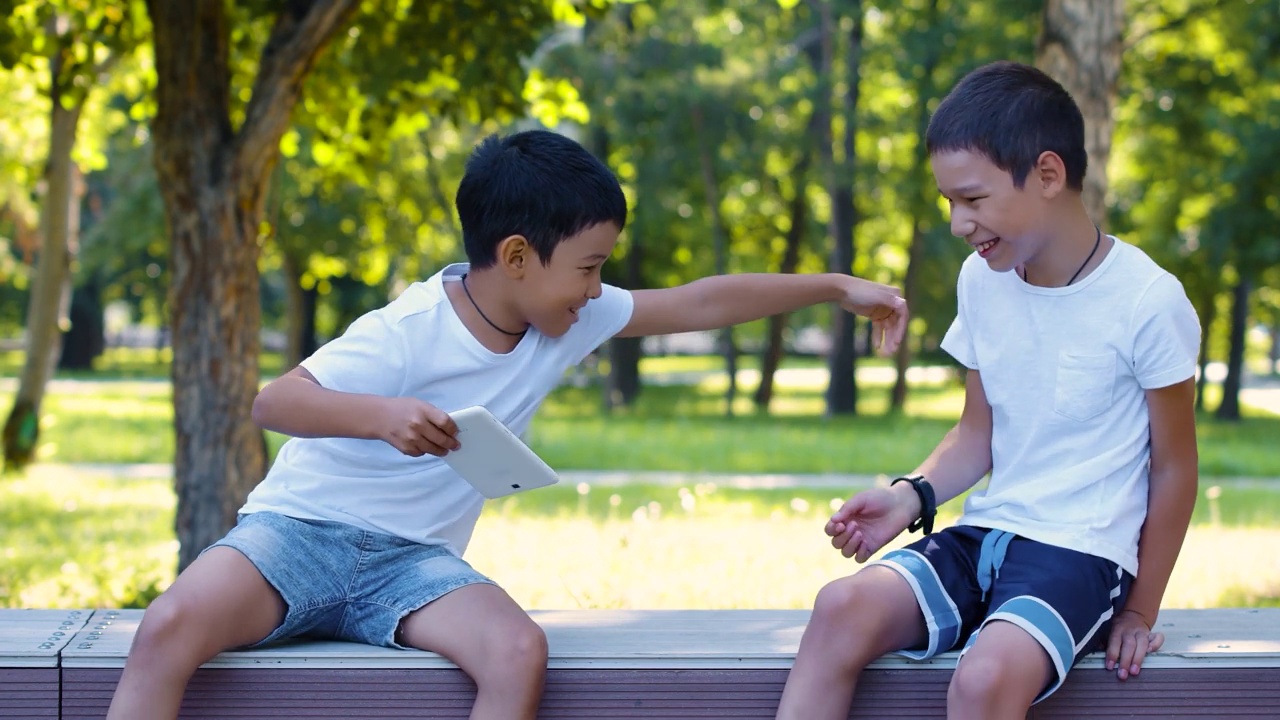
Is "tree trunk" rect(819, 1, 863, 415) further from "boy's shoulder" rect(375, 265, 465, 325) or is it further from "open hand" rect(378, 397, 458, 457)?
"open hand" rect(378, 397, 458, 457)

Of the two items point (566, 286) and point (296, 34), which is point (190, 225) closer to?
point (296, 34)

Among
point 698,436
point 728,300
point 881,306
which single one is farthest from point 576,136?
point 881,306

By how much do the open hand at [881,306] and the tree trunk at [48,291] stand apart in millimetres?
8906

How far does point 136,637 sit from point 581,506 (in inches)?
287

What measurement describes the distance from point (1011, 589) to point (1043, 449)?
0.34 m

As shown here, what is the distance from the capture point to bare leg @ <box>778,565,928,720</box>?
2531mm

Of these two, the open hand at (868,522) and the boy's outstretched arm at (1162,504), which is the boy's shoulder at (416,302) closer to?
the open hand at (868,522)

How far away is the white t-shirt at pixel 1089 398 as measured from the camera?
2.66 m

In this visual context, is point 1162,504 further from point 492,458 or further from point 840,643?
point 492,458

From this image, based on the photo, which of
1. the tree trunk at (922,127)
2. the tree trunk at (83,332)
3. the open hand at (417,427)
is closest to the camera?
the open hand at (417,427)

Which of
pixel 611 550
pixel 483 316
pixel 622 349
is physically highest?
pixel 483 316

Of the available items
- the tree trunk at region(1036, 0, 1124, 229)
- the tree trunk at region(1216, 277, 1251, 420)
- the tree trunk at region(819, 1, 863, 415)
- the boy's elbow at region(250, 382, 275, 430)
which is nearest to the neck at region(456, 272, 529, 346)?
the boy's elbow at region(250, 382, 275, 430)

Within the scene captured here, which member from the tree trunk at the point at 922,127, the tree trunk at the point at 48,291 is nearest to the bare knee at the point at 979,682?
the tree trunk at the point at 48,291

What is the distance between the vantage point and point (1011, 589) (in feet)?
8.46
